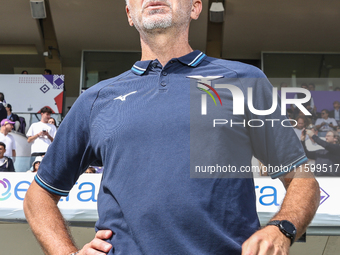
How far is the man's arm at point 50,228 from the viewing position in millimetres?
1050

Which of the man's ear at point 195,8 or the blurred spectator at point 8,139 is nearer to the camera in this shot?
the man's ear at point 195,8

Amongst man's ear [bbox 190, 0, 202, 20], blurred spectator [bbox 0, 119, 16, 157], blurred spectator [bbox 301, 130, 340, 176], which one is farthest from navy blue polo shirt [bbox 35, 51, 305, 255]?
blurred spectator [bbox 0, 119, 16, 157]

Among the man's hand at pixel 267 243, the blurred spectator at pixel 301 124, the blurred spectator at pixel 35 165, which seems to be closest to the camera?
the man's hand at pixel 267 243

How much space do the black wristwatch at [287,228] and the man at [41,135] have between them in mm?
6166

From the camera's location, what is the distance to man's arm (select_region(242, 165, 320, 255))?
A: 88 centimetres

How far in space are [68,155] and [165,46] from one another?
0.46 meters

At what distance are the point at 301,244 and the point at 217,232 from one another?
5.17m

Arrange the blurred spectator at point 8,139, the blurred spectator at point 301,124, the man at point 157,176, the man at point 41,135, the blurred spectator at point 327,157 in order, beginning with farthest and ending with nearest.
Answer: the blurred spectator at point 8,139 < the man at point 41,135 < the blurred spectator at point 301,124 < the blurred spectator at point 327,157 < the man at point 157,176

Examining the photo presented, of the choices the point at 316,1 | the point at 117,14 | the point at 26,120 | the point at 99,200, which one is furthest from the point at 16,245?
the point at 316,1

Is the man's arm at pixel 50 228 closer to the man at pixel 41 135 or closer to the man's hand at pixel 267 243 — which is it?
the man's hand at pixel 267 243

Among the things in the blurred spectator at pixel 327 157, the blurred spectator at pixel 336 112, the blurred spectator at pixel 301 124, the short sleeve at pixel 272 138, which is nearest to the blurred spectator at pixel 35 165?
the blurred spectator at pixel 327 157

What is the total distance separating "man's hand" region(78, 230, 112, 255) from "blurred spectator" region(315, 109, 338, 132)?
7.33 metres

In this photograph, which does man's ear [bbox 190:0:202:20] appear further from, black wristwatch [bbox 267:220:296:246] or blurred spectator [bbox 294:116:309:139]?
blurred spectator [bbox 294:116:309:139]

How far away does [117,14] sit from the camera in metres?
10.9
